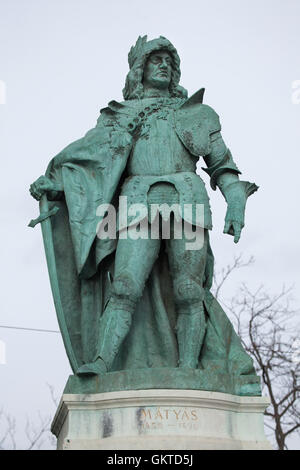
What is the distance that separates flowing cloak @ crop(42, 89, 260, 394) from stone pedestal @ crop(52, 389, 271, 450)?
0.64 m

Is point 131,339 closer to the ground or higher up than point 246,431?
higher up

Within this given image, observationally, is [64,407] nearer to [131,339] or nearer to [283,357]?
[131,339]

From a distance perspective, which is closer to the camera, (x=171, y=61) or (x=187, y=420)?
(x=187, y=420)

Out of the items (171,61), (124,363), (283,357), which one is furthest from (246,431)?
(283,357)

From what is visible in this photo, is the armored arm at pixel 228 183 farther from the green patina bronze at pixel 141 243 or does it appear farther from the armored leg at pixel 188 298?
the armored leg at pixel 188 298

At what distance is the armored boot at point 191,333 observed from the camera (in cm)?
813

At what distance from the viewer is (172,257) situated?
8.49 meters

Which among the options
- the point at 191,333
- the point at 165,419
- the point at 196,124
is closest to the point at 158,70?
the point at 196,124

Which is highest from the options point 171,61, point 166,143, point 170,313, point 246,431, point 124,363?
point 171,61

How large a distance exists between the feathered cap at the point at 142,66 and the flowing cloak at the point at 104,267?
1.17ft

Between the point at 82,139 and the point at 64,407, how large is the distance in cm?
287

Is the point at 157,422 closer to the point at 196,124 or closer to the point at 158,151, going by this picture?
the point at 158,151

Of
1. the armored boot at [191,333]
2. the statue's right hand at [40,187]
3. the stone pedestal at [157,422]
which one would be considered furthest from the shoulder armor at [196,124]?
the stone pedestal at [157,422]

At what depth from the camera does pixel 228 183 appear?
889cm
